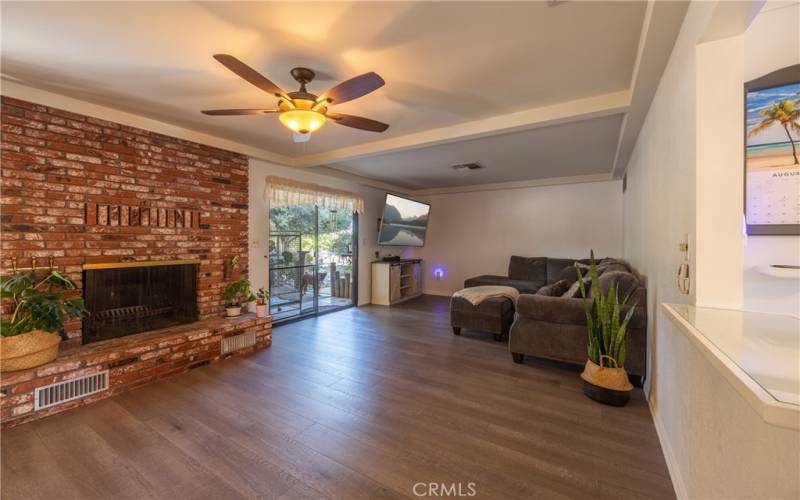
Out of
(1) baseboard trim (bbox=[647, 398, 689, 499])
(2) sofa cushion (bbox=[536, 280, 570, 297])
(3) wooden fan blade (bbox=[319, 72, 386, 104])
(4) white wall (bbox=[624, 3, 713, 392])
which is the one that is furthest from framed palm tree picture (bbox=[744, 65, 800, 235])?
(2) sofa cushion (bbox=[536, 280, 570, 297])

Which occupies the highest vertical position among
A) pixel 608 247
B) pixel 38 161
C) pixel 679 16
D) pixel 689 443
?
pixel 679 16

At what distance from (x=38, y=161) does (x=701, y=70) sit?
14.4ft

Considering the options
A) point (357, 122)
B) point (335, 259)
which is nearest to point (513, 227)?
point (335, 259)

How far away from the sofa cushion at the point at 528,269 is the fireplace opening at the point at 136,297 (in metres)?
5.18

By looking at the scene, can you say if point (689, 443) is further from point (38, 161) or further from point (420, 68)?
point (38, 161)

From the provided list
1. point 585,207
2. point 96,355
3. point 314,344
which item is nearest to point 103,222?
point 96,355

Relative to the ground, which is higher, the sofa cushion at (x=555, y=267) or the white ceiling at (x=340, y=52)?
the white ceiling at (x=340, y=52)

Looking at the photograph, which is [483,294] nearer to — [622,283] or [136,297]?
[622,283]

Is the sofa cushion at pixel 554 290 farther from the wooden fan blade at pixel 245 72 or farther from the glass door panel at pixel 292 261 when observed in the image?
the glass door panel at pixel 292 261

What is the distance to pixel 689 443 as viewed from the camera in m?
1.41

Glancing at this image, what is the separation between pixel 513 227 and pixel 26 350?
659 centimetres

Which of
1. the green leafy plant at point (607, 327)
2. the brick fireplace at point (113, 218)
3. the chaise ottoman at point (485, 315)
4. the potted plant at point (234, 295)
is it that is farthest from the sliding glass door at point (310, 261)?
the green leafy plant at point (607, 327)

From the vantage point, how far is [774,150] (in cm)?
120

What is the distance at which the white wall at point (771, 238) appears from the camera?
4.02 feet
